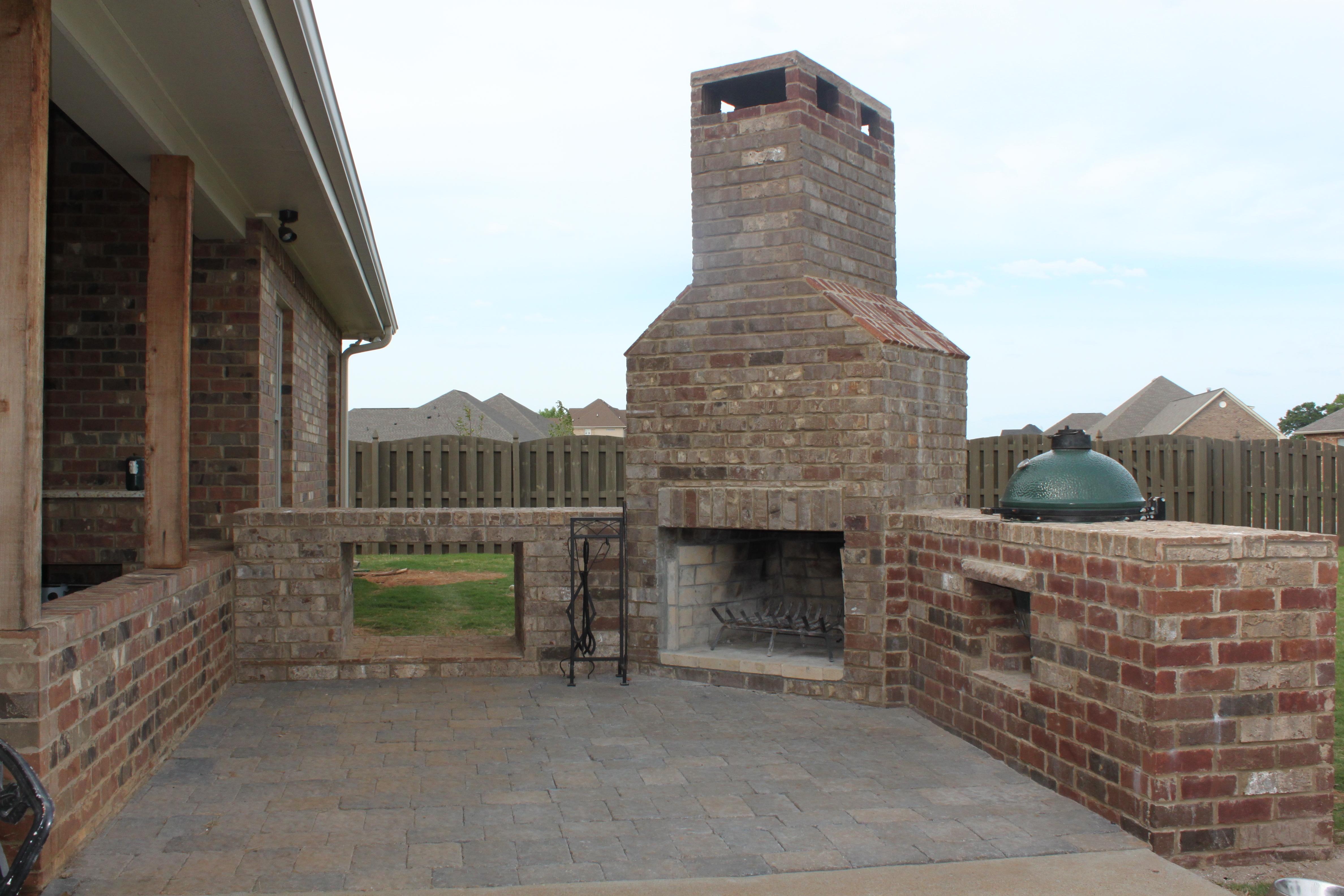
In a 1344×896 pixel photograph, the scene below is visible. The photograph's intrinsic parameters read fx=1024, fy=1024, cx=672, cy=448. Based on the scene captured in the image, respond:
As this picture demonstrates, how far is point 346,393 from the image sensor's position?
12.9 m

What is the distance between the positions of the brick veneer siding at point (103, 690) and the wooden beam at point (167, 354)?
0.28 meters

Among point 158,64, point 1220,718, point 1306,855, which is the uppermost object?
point 158,64

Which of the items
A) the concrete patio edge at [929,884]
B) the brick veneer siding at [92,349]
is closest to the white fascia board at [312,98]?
the brick veneer siding at [92,349]

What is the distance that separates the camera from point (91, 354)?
7395 mm

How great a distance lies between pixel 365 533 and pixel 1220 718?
5404 millimetres

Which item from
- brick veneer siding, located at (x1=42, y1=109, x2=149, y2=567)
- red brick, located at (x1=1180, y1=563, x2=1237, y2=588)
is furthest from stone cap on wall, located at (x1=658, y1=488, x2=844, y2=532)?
brick veneer siding, located at (x1=42, y1=109, x2=149, y2=567)

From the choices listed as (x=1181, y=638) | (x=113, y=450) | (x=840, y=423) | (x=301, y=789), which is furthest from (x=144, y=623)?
(x=1181, y=638)

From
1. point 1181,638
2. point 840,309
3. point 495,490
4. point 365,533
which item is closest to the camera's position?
point 1181,638

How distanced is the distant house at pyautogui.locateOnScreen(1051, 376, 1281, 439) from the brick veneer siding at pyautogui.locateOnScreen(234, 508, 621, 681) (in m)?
30.7

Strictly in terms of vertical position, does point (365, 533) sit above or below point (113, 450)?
below

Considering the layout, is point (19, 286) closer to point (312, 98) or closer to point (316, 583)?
point (312, 98)

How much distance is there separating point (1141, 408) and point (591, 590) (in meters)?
36.5

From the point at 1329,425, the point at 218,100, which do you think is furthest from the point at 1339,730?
the point at 1329,425

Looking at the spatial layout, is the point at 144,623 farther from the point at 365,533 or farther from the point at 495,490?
the point at 495,490
